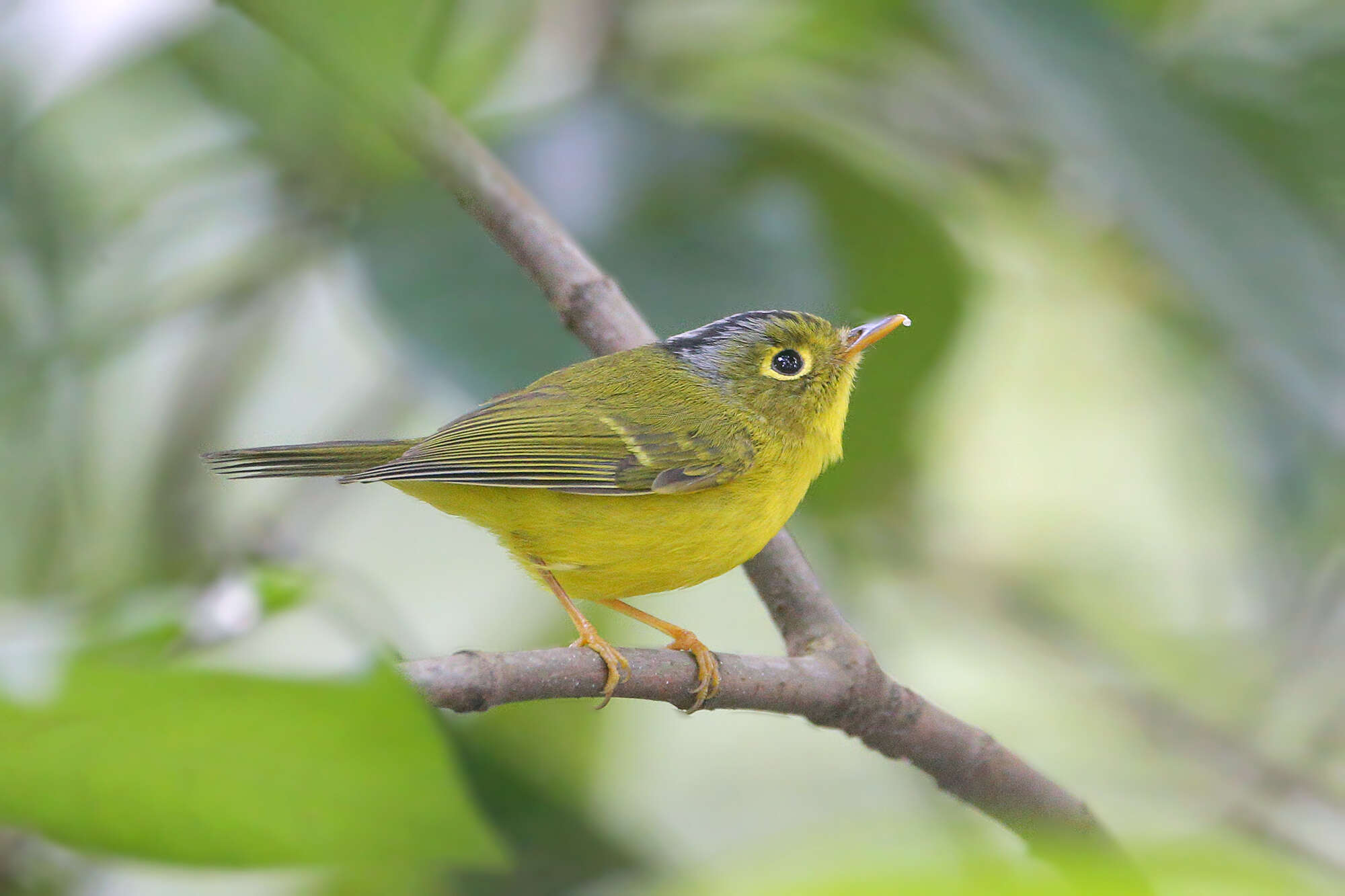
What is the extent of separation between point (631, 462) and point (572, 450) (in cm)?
10

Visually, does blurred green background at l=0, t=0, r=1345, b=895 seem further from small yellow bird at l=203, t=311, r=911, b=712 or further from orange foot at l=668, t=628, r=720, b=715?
orange foot at l=668, t=628, r=720, b=715

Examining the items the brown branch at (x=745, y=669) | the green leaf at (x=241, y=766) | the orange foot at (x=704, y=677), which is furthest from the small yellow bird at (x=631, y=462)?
the green leaf at (x=241, y=766)

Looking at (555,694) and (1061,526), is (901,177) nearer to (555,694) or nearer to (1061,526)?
(1061,526)

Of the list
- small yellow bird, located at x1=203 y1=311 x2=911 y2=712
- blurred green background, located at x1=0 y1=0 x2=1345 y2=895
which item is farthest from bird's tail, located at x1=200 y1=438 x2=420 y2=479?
blurred green background, located at x1=0 y1=0 x2=1345 y2=895

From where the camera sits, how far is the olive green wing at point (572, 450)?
2.08m

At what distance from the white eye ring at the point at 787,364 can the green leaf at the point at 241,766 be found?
1749mm

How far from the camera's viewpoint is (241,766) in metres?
0.85

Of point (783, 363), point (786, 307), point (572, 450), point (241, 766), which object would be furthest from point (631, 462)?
point (241, 766)

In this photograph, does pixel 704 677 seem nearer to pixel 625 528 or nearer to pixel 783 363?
pixel 625 528

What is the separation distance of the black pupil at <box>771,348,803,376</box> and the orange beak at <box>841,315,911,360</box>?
86 mm

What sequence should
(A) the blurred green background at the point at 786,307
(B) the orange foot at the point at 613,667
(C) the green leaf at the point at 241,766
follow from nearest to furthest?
(C) the green leaf at the point at 241,766, (B) the orange foot at the point at 613,667, (A) the blurred green background at the point at 786,307

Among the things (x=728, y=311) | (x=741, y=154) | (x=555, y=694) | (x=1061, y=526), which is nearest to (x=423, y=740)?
(x=555, y=694)

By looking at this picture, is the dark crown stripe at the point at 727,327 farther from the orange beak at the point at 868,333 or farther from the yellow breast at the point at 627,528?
the yellow breast at the point at 627,528

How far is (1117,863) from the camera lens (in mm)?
502
